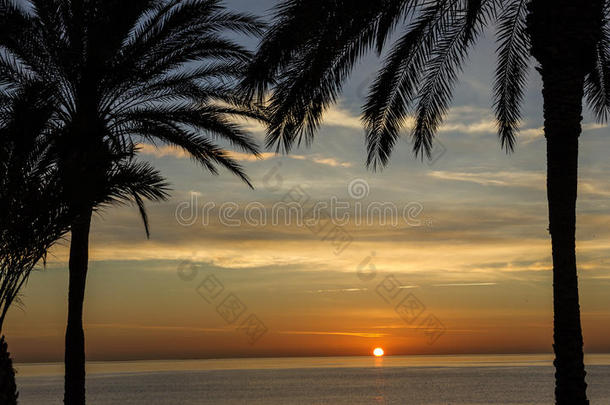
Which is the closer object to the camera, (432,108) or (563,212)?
(563,212)

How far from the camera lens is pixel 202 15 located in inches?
603

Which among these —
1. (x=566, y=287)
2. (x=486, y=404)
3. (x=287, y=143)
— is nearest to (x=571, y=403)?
(x=566, y=287)

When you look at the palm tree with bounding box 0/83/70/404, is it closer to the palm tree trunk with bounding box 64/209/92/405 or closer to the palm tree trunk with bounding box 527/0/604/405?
the palm tree trunk with bounding box 64/209/92/405

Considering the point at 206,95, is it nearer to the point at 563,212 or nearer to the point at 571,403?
the point at 563,212

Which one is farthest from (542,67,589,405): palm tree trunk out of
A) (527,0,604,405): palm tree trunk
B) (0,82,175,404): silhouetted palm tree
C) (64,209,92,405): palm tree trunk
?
(64,209,92,405): palm tree trunk

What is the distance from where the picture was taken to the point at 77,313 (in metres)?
14.8

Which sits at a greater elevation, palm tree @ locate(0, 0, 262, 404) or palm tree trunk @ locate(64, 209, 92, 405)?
palm tree @ locate(0, 0, 262, 404)

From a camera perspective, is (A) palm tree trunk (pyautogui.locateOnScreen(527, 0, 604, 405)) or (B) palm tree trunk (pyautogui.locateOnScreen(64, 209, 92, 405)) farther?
(B) palm tree trunk (pyautogui.locateOnScreen(64, 209, 92, 405))

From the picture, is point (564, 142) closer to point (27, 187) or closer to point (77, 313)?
point (27, 187)

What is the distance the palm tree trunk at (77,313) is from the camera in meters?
14.4

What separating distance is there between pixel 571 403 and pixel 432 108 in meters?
6.13

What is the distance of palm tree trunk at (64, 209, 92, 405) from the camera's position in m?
14.4

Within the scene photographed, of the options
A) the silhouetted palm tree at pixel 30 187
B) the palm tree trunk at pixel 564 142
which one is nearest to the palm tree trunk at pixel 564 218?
the palm tree trunk at pixel 564 142

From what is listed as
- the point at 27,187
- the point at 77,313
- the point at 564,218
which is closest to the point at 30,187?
the point at 27,187
